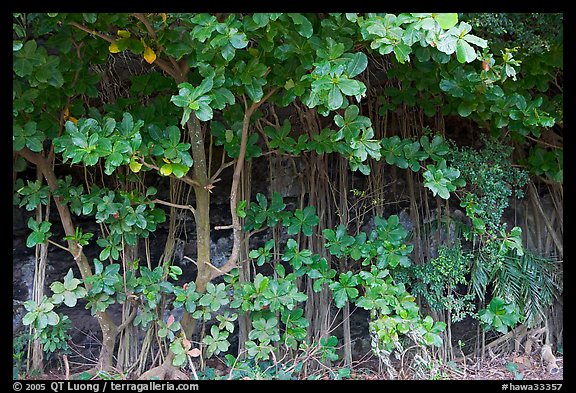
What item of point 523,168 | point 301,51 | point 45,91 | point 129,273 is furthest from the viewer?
point 523,168

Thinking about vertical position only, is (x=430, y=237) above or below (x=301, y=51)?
below

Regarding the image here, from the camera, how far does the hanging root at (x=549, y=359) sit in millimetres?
2443

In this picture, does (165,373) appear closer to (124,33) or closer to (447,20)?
(124,33)

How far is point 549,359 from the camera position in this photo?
2480mm

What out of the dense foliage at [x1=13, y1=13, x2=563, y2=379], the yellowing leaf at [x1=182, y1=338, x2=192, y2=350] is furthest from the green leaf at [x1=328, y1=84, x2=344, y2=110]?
the yellowing leaf at [x1=182, y1=338, x2=192, y2=350]

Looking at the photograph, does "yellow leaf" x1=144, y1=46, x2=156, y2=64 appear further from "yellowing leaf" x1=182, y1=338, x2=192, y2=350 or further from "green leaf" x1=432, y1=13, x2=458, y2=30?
"yellowing leaf" x1=182, y1=338, x2=192, y2=350

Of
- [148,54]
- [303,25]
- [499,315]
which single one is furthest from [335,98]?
[499,315]

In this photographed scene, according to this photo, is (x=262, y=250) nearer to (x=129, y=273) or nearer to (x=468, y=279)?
(x=129, y=273)

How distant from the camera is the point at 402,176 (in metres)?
2.69

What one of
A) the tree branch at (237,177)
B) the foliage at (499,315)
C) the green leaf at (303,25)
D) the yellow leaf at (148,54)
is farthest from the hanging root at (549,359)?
the yellow leaf at (148,54)

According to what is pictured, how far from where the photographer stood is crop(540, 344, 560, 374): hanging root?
96.2 inches

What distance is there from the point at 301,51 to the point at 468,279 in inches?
64.4

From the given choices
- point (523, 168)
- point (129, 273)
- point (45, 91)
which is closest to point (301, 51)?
point (45, 91)

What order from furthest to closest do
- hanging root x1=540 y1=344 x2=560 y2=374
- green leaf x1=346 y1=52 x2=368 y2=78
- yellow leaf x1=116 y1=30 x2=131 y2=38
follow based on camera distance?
hanging root x1=540 y1=344 x2=560 y2=374, yellow leaf x1=116 y1=30 x2=131 y2=38, green leaf x1=346 y1=52 x2=368 y2=78
